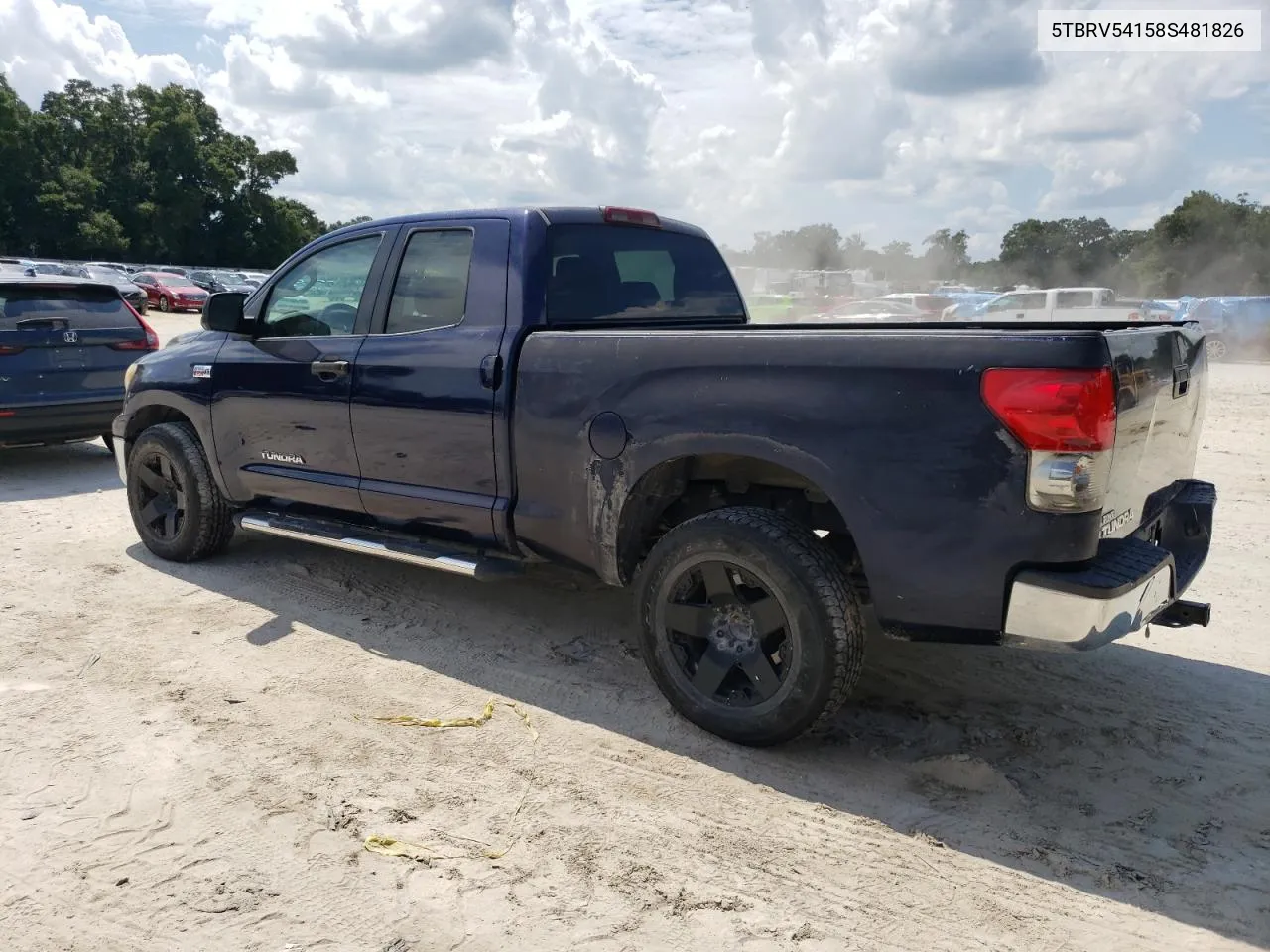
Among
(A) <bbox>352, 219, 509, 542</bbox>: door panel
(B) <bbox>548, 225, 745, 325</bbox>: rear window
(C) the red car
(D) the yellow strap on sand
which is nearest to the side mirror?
(A) <bbox>352, 219, 509, 542</bbox>: door panel

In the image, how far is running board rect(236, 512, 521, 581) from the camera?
4.30m

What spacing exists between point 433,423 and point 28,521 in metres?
4.16

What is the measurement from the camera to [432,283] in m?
4.56

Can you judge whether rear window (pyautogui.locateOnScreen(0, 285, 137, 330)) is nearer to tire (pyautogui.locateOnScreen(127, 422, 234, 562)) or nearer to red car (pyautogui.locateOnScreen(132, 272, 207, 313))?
tire (pyautogui.locateOnScreen(127, 422, 234, 562))

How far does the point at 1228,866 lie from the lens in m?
2.89

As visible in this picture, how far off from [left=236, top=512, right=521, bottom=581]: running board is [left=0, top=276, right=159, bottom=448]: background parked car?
363 centimetres

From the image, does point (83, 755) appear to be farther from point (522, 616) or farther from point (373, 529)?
point (522, 616)

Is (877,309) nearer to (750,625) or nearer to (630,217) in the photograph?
(630,217)

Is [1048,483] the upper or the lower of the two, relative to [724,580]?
upper

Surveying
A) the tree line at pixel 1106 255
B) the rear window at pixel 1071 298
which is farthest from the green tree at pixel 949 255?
the rear window at pixel 1071 298

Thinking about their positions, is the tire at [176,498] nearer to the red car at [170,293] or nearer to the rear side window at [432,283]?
the rear side window at [432,283]

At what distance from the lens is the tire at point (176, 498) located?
562 centimetres

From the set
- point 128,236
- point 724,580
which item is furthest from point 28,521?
point 128,236

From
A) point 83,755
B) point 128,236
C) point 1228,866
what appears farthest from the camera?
point 128,236
